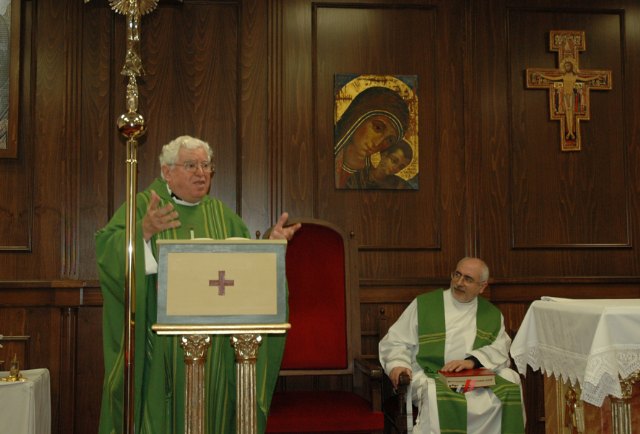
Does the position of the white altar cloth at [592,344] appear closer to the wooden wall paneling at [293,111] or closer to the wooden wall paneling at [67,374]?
the wooden wall paneling at [293,111]

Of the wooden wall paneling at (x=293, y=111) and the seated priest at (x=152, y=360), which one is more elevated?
the wooden wall paneling at (x=293, y=111)

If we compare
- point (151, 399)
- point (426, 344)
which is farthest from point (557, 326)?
point (151, 399)

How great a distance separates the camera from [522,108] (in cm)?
573

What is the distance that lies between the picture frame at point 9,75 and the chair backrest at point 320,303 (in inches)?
87.2

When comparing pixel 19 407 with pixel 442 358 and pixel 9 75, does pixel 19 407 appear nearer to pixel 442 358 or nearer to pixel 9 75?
pixel 9 75

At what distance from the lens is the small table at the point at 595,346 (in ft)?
11.3

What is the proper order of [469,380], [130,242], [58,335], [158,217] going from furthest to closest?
[58,335]
[469,380]
[158,217]
[130,242]

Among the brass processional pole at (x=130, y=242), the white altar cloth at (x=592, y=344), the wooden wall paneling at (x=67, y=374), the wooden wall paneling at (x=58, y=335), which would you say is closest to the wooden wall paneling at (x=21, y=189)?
the wooden wall paneling at (x=58, y=335)

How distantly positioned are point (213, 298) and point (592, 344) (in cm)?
186

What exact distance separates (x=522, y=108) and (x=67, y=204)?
3575 mm

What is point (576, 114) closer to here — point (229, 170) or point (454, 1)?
point (454, 1)

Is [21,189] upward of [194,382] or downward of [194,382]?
upward

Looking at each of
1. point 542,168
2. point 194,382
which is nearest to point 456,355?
point 542,168

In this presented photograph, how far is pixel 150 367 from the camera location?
3.72 m
